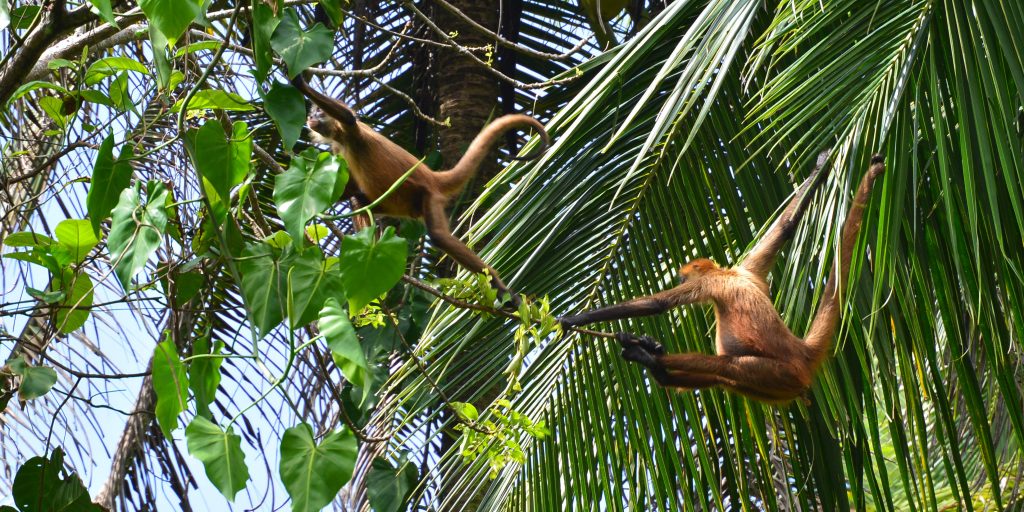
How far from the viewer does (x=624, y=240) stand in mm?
3791

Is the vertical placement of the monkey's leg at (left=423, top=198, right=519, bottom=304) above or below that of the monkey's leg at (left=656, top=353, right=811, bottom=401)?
above

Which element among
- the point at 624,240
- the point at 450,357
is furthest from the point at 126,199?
the point at 624,240

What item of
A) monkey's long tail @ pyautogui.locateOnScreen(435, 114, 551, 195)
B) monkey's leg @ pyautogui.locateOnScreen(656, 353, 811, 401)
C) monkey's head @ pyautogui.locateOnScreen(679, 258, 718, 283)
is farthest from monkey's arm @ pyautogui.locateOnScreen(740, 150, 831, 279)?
monkey's long tail @ pyautogui.locateOnScreen(435, 114, 551, 195)

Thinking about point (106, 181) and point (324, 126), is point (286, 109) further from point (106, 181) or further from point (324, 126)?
point (324, 126)

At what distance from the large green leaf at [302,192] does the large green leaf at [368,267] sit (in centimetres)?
8

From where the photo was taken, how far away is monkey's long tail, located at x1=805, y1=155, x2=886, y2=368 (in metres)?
2.81

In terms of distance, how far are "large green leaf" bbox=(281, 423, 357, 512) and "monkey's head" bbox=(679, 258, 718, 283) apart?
6.73 feet

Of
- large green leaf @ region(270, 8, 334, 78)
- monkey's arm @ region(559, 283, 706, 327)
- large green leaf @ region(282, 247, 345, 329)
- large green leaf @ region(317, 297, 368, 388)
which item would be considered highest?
monkey's arm @ region(559, 283, 706, 327)

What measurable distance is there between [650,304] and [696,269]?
0.28m

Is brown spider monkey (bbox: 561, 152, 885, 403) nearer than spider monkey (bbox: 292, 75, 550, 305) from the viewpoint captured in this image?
Yes

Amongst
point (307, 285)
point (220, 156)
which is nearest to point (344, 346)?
point (307, 285)

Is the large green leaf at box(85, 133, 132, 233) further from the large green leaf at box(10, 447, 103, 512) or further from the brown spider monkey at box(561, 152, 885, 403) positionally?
the brown spider monkey at box(561, 152, 885, 403)

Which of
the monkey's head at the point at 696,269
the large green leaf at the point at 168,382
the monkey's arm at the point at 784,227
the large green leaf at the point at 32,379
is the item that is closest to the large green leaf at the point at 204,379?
the large green leaf at the point at 168,382

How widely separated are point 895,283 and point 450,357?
1452mm
